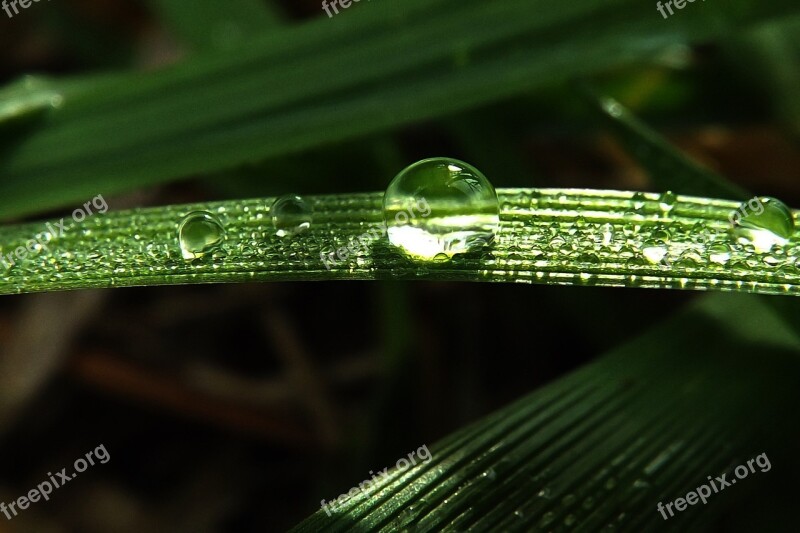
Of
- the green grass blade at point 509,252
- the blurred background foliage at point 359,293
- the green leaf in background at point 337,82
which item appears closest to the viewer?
the green grass blade at point 509,252

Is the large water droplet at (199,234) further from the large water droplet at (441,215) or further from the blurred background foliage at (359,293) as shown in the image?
the blurred background foliage at (359,293)

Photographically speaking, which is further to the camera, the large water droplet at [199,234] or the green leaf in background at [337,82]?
the green leaf in background at [337,82]

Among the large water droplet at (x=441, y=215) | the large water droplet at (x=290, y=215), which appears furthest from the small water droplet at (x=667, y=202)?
the large water droplet at (x=290, y=215)

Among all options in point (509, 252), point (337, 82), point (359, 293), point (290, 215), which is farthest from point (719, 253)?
point (359, 293)

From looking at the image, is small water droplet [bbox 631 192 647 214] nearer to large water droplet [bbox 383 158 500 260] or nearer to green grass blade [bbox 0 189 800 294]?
green grass blade [bbox 0 189 800 294]

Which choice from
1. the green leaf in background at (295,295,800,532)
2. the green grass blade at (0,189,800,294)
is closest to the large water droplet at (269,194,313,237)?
the green grass blade at (0,189,800,294)

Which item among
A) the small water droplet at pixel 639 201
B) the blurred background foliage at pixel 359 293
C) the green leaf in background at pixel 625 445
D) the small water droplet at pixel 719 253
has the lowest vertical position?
the green leaf in background at pixel 625 445
